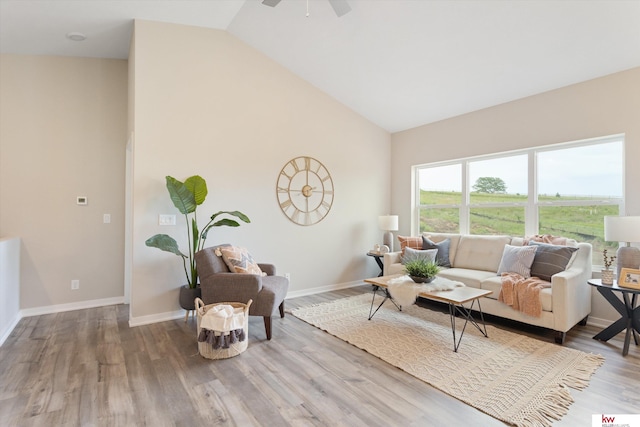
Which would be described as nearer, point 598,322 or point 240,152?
point 598,322

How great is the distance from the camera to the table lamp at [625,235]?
290 cm

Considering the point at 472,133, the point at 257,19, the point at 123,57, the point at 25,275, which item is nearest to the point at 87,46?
the point at 123,57

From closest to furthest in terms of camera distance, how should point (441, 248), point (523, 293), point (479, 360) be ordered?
point (479, 360) < point (523, 293) < point (441, 248)

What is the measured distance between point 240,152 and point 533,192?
3.77 meters

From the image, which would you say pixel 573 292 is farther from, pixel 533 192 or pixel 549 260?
pixel 533 192

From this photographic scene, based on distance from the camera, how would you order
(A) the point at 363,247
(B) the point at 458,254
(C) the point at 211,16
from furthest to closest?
(A) the point at 363,247, (B) the point at 458,254, (C) the point at 211,16

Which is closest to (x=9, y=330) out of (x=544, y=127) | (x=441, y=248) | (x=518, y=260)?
(x=441, y=248)

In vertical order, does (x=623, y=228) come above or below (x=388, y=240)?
above

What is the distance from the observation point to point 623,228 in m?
2.96

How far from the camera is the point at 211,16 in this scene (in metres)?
3.78

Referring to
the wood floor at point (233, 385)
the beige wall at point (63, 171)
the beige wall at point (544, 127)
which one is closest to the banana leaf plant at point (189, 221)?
the wood floor at point (233, 385)

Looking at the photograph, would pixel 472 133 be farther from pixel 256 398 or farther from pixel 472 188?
pixel 256 398

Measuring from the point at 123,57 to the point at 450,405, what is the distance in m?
5.17

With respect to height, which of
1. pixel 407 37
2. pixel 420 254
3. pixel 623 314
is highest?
pixel 407 37
